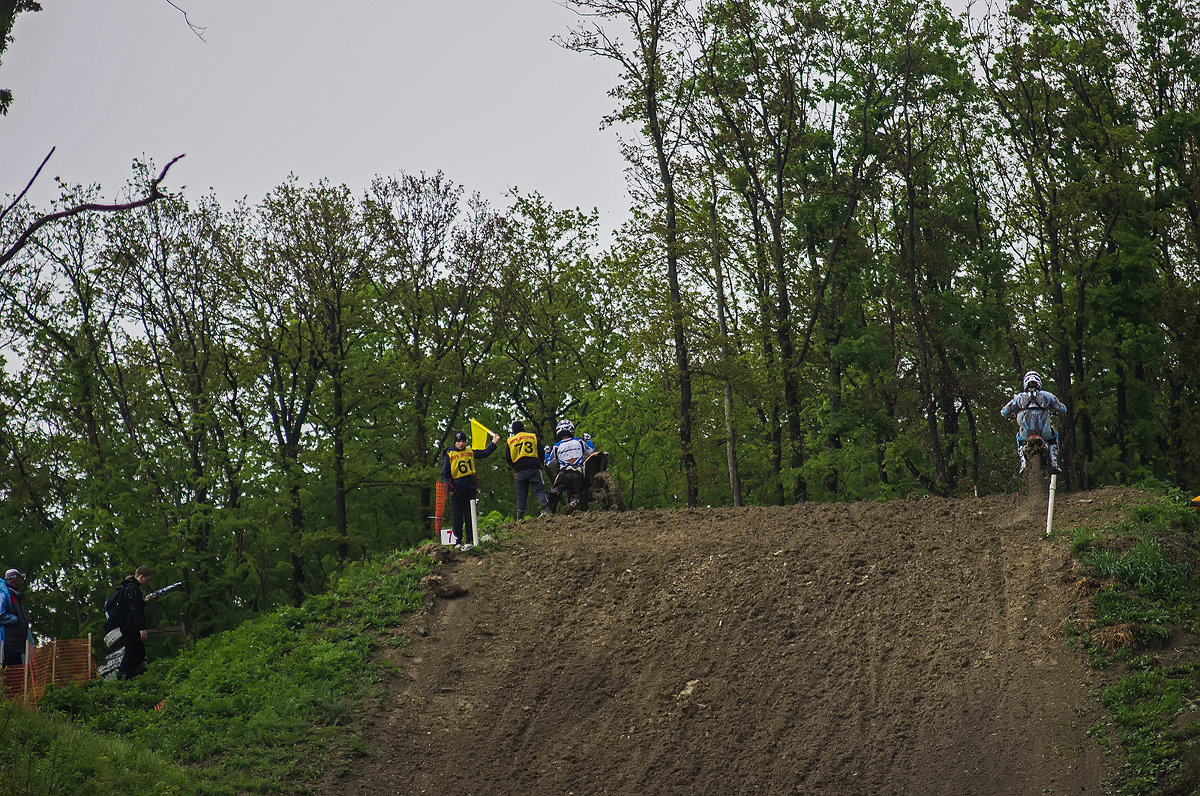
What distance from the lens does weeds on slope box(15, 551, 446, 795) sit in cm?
1066

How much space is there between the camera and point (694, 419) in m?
27.4

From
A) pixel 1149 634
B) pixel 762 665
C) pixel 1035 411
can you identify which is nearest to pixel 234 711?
pixel 762 665

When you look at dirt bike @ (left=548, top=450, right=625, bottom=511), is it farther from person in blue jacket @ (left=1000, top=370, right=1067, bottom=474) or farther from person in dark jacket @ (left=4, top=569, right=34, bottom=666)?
person in dark jacket @ (left=4, top=569, right=34, bottom=666)

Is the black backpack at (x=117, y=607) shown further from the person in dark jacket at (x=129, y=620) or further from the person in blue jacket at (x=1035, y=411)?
the person in blue jacket at (x=1035, y=411)

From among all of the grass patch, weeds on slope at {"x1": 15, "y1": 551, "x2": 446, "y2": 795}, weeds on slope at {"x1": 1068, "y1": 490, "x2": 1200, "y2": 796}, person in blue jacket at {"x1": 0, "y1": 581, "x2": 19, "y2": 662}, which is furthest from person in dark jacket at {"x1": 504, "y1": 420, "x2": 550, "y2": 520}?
weeds on slope at {"x1": 1068, "y1": 490, "x2": 1200, "y2": 796}

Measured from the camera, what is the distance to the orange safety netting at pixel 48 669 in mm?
13984

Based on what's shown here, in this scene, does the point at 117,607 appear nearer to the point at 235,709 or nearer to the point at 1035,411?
the point at 235,709

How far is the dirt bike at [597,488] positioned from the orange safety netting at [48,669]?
25.2ft

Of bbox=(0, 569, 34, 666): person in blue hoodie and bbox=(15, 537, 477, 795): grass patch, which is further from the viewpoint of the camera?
bbox=(0, 569, 34, 666): person in blue hoodie

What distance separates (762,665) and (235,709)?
6.17 metres

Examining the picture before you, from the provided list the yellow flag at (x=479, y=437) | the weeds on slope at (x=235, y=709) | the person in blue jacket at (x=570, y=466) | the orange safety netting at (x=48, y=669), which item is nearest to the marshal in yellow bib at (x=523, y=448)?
the person in blue jacket at (x=570, y=466)

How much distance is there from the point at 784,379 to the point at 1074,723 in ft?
53.5

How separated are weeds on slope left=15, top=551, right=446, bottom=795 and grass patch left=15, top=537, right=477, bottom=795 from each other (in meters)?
0.02

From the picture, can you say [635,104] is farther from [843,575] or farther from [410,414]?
[843,575]
